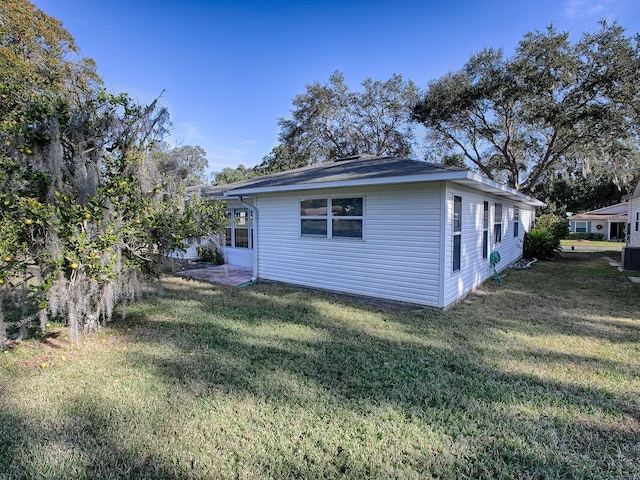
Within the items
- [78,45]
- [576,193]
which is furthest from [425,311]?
[576,193]

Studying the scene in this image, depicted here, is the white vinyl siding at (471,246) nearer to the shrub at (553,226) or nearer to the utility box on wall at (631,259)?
the utility box on wall at (631,259)

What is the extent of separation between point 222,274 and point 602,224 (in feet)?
119

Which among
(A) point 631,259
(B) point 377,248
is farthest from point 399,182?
(A) point 631,259

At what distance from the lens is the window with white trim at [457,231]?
20.9 ft

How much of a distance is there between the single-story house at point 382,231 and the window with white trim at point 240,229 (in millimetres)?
2302

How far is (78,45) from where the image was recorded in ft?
48.3

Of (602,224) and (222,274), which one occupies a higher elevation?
(602,224)

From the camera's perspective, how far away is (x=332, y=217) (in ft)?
23.6

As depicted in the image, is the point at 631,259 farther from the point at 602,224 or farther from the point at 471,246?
the point at 602,224

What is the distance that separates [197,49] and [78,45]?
7443 mm

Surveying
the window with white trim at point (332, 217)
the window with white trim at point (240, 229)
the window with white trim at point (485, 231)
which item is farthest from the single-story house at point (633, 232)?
the window with white trim at point (240, 229)

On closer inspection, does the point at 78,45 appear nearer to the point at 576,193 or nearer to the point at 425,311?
the point at 425,311

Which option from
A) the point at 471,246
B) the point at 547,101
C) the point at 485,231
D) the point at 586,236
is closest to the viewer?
the point at 471,246

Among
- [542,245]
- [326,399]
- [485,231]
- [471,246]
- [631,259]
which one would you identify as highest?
[485,231]
